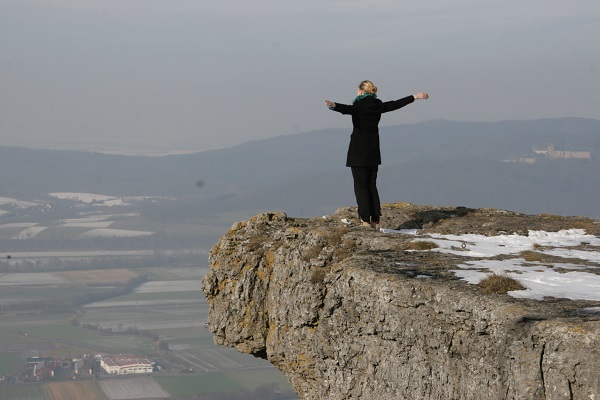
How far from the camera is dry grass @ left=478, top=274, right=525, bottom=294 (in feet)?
36.8

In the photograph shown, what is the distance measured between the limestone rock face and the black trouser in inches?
19.5

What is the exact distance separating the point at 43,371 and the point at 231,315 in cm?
16908

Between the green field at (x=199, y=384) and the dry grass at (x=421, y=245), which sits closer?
the dry grass at (x=421, y=245)

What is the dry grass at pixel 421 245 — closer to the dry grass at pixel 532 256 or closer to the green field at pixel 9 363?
the dry grass at pixel 532 256

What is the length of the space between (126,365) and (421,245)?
580 ft

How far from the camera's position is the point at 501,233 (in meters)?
17.5

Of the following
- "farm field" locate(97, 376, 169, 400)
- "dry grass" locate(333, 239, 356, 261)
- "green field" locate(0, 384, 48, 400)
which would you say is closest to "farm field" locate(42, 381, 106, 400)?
"green field" locate(0, 384, 48, 400)

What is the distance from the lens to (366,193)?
1839cm

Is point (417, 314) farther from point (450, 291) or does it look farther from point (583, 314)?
point (583, 314)

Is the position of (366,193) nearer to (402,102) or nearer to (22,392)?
(402,102)

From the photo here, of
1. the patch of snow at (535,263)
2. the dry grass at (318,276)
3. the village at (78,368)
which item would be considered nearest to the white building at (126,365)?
the village at (78,368)

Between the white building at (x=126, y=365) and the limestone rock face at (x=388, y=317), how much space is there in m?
166

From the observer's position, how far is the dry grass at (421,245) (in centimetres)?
1552

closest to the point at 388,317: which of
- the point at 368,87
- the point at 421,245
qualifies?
the point at 421,245
